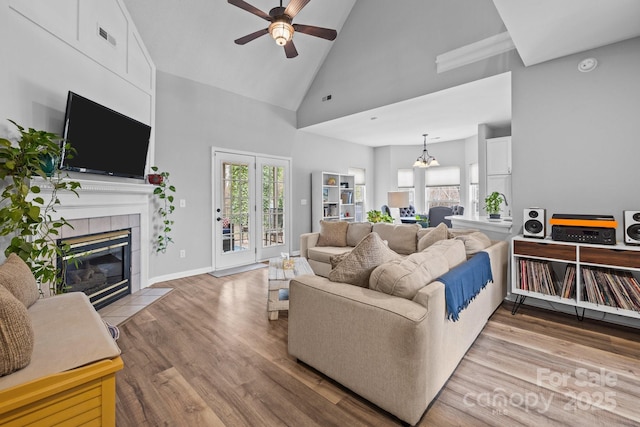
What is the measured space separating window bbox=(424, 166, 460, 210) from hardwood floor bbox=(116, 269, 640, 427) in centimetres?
535

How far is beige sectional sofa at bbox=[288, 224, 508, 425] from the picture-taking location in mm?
1469

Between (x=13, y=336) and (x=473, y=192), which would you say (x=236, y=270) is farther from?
(x=473, y=192)

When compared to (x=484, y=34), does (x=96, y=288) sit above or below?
below

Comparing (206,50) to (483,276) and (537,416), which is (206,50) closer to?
(483,276)

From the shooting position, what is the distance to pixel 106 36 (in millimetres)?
3145

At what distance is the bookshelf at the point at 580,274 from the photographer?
242 cm

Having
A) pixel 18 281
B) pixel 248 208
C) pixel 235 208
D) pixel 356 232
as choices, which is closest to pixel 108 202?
pixel 18 281

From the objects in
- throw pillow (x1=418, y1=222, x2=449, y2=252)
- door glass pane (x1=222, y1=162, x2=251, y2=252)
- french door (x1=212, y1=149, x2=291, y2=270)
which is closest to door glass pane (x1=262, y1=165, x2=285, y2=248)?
french door (x1=212, y1=149, x2=291, y2=270)

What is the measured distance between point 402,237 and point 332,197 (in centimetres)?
298

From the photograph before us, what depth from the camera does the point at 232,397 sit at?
1.77m

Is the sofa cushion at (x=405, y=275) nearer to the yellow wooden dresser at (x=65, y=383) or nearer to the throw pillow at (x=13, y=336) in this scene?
the yellow wooden dresser at (x=65, y=383)

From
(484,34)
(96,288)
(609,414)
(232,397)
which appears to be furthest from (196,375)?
(484,34)

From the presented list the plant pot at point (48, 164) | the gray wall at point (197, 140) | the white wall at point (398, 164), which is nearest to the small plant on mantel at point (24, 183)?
the plant pot at point (48, 164)

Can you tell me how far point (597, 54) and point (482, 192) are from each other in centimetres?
300
